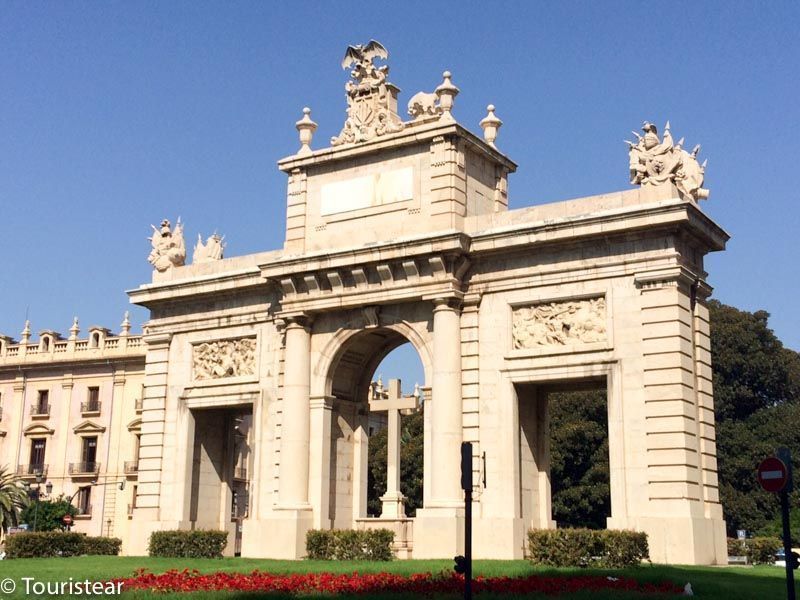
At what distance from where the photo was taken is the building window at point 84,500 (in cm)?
5922

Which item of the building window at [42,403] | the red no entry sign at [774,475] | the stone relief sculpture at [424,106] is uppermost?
the stone relief sculpture at [424,106]

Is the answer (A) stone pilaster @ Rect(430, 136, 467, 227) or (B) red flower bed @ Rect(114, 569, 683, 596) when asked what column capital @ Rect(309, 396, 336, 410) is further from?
(B) red flower bed @ Rect(114, 569, 683, 596)

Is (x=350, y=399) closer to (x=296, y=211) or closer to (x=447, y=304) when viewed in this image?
(x=447, y=304)

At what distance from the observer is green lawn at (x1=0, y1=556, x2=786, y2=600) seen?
1708 centimetres

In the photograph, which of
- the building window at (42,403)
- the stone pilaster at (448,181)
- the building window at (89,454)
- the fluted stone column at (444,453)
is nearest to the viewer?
the fluted stone column at (444,453)

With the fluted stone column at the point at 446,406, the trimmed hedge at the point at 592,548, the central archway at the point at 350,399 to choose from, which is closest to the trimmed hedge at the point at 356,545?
the fluted stone column at the point at 446,406

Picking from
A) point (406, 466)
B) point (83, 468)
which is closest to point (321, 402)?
point (406, 466)

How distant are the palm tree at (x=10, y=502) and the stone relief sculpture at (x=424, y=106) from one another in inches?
1311

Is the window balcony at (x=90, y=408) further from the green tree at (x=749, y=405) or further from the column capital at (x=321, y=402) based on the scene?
the green tree at (x=749, y=405)

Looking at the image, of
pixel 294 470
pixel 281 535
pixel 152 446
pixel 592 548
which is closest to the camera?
pixel 592 548

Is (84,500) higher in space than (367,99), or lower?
lower

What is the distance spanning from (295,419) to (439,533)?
6.38 meters

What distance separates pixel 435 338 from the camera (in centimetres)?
2867

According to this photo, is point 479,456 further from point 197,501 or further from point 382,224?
point 197,501
